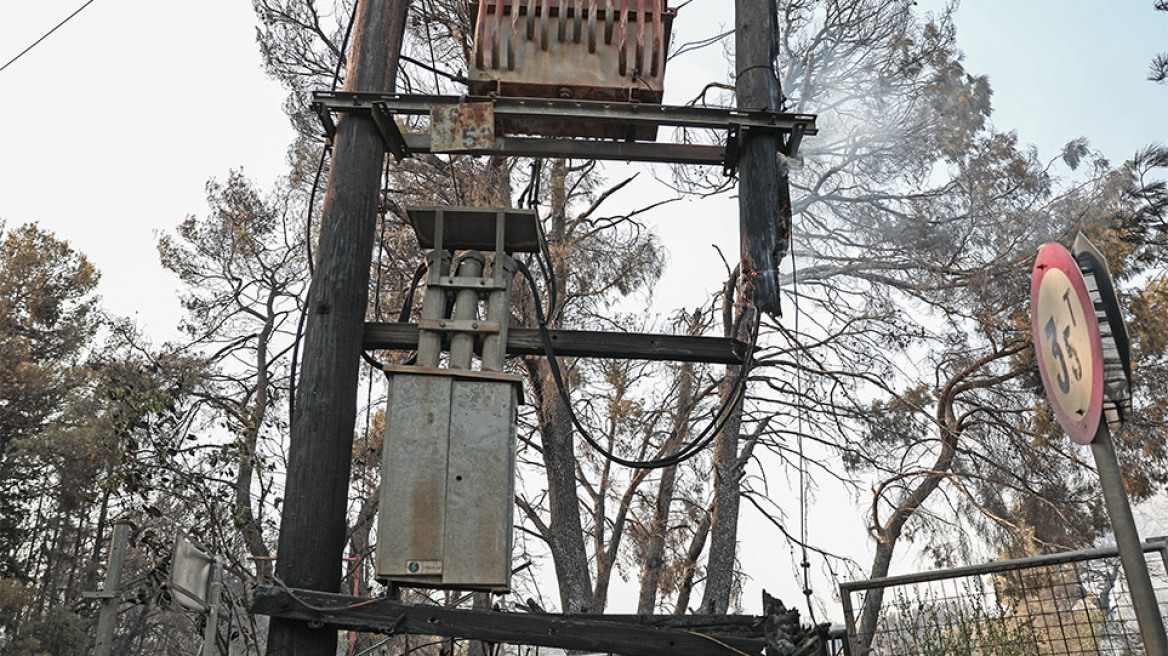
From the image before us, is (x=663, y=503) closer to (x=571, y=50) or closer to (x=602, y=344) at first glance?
(x=602, y=344)

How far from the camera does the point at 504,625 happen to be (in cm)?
380

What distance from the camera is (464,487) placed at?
13.0 ft

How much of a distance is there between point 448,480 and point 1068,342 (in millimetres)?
2679

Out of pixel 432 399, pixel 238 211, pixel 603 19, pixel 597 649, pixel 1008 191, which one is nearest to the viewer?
pixel 597 649

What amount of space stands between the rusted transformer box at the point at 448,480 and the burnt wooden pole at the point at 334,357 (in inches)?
11.3

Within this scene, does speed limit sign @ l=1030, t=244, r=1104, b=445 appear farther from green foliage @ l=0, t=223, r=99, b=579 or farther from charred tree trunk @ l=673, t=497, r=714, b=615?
green foliage @ l=0, t=223, r=99, b=579

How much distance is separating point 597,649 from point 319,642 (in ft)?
4.15

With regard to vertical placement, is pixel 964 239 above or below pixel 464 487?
above

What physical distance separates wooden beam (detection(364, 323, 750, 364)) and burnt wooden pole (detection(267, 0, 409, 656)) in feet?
0.60

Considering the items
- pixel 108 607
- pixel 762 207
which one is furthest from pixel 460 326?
pixel 108 607

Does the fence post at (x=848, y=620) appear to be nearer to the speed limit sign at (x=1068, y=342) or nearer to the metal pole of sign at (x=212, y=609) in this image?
the speed limit sign at (x=1068, y=342)

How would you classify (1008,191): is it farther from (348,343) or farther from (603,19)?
(348,343)

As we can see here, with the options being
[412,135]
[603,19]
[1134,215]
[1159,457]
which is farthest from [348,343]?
[1134,215]

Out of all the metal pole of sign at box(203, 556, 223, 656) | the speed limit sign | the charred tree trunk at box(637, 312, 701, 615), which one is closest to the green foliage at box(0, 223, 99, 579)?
the charred tree trunk at box(637, 312, 701, 615)
